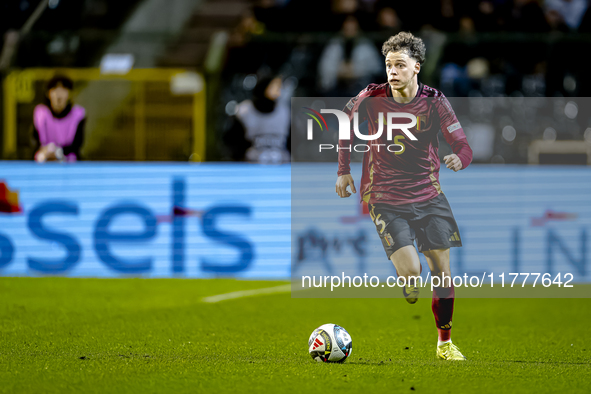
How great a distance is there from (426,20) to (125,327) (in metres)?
7.44

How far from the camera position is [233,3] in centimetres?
1397

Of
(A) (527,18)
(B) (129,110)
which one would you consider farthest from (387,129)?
(A) (527,18)

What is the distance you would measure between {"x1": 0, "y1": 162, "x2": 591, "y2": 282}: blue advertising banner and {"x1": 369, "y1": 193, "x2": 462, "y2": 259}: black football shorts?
12.4 ft

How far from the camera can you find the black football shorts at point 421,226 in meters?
5.31

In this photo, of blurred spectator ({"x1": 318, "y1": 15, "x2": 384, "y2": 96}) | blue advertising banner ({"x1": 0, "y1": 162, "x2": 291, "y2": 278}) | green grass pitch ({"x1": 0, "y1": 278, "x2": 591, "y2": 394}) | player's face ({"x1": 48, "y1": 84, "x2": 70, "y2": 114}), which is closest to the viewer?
green grass pitch ({"x1": 0, "y1": 278, "x2": 591, "y2": 394})

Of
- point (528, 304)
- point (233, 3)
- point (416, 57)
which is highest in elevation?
point (233, 3)

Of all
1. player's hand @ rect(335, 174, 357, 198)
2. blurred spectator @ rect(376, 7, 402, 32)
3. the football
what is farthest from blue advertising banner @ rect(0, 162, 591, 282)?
the football

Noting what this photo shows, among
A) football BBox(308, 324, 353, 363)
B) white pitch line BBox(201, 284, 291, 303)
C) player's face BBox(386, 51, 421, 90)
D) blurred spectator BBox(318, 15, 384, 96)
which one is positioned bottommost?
white pitch line BBox(201, 284, 291, 303)

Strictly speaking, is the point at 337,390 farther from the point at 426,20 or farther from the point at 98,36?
the point at 426,20

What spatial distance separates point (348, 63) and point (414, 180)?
221 inches

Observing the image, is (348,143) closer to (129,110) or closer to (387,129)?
(387,129)

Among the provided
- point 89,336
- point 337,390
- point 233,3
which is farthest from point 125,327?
point 233,3

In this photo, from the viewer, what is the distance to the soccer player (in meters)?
5.30

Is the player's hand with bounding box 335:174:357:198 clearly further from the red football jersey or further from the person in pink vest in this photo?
the person in pink vest
